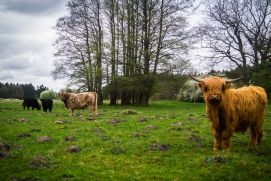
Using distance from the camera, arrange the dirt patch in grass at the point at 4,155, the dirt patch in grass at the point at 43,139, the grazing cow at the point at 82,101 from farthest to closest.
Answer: the grazing cow at the point at 82,101 < the dirt patch in grass at the point at 43,139 < the dirt patch in grass at the point at 4,155

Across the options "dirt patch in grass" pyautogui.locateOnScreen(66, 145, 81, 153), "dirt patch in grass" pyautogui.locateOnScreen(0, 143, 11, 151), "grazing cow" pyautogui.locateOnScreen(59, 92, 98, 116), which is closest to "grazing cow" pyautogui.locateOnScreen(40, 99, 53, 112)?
"grazing cow" pyautogui.locateOnScreen(59, 92, 98, 116)

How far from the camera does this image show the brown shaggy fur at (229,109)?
11.2 m

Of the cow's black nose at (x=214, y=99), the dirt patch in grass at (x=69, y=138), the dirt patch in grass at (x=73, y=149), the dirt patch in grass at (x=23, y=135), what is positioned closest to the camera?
the cow's black nose at (x=214, y=99)

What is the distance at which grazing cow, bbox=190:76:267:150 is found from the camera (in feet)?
36.8

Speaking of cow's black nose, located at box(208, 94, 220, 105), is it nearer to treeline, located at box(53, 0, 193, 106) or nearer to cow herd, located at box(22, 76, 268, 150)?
cow herd, located at box(22, 76, 268, 150)

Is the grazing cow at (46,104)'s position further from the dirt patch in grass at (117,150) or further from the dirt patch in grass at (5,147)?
the dirt patch in grass at (117,150)

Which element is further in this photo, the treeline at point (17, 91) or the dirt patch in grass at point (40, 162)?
the treeline at point (17, 91)

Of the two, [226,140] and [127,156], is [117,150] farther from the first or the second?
[226,140]

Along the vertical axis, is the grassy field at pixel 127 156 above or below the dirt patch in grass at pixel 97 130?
below

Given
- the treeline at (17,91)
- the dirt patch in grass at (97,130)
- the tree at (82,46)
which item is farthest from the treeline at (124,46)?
the treeline at (17,91)

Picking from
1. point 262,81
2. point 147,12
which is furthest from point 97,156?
point 147,12

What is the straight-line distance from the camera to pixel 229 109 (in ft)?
38.2

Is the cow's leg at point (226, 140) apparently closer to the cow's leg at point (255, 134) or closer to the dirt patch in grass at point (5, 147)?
the cow's leg at point (255, 134)

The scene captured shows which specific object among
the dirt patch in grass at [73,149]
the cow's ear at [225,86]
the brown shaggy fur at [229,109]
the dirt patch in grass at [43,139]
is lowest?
the dirt patch in grass at [73,149]
